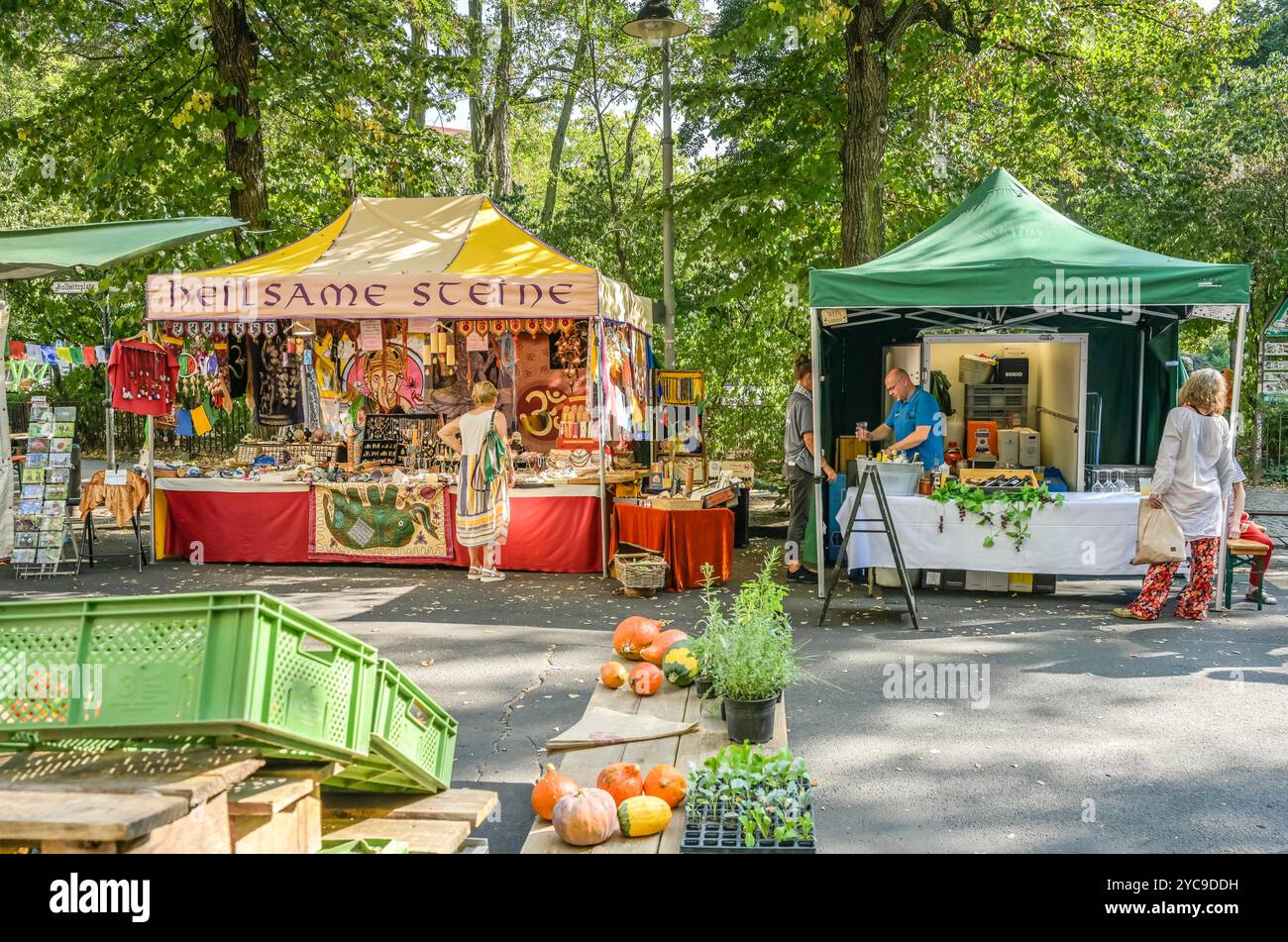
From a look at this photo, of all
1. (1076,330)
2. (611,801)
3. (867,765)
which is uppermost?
(1076,330)

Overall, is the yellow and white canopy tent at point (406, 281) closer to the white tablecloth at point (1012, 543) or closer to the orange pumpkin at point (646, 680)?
the white tablecloth at point (1012, 543)

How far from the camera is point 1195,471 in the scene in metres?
8.01

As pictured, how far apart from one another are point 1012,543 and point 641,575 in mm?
3181

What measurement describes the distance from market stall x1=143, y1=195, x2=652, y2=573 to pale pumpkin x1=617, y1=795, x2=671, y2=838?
260 inches

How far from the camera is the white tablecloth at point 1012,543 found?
8.70m

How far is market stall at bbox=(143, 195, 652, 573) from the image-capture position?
10.1 m

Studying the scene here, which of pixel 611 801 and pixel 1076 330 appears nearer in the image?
pixel 611 801

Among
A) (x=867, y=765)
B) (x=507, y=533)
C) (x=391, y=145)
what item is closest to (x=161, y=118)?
(x=391, y=145)

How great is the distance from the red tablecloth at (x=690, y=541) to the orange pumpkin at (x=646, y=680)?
4.65m

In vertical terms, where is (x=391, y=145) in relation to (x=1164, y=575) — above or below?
above

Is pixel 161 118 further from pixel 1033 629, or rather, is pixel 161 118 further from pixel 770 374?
pixel 1033 629

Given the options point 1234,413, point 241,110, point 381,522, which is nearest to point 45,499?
point 381,522

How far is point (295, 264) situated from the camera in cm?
1063

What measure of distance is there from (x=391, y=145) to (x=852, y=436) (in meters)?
8.88
